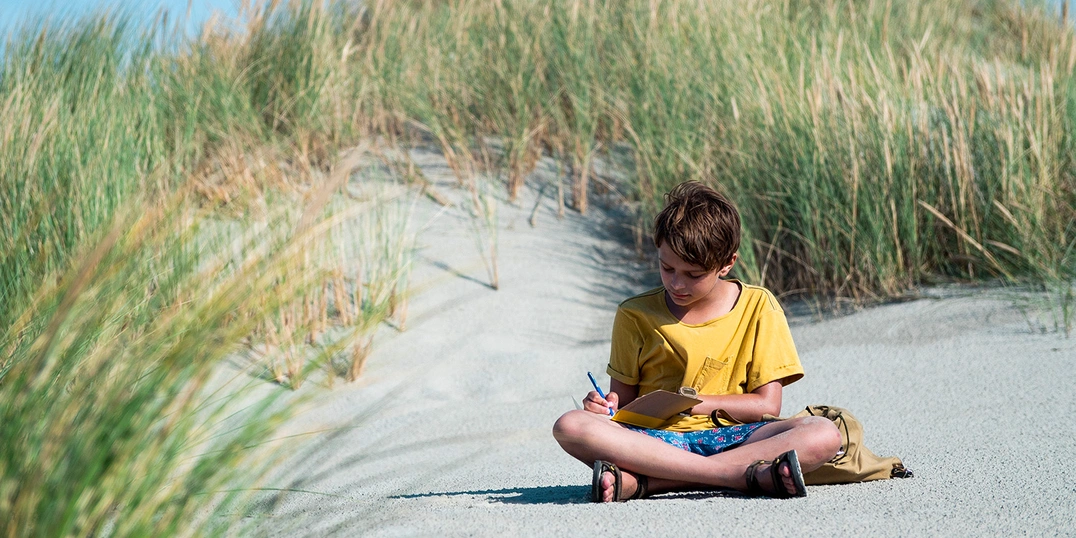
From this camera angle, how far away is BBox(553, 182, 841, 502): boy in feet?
7.60

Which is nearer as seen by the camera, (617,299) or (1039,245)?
(1039,245)

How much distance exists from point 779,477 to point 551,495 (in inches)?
22.2

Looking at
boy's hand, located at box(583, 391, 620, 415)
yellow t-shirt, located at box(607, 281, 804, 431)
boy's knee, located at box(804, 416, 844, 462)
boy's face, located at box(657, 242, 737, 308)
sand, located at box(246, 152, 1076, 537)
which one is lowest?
sand, located at box(246, 152, 1076, 537)

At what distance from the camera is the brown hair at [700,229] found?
7.61 ft

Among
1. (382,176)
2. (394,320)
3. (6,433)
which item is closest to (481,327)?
(394,320)

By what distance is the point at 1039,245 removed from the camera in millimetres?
4297

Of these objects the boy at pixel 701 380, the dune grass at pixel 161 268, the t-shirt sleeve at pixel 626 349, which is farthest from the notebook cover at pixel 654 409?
the dune grass at pixel 161 268

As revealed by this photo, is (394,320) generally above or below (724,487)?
below

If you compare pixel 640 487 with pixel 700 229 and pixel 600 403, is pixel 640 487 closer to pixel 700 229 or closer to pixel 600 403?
pixel 600 403

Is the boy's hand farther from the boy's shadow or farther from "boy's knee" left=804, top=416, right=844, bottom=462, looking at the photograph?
"boy's knee" left=804, top=416, right=844, bottom=462

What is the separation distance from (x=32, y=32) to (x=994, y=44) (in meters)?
6.69

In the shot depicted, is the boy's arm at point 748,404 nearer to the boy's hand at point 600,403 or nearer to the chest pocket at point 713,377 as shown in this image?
the chest pocket at point 713,377

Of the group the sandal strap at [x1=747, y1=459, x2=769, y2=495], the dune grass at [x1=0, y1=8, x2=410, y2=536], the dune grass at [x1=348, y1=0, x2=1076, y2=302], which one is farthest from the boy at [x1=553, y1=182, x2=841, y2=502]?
the dune grass at [x1=348, y1=0, x2=1076, y2=302]

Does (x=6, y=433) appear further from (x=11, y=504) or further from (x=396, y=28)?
(x=396, y=28)
